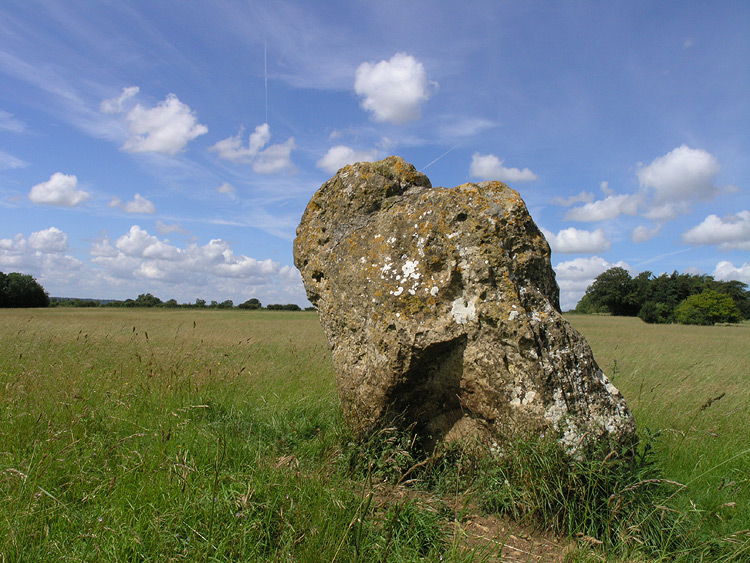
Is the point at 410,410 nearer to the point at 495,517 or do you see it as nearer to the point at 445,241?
the point at 495,517

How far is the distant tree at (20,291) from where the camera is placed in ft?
207

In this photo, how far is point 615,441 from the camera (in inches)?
139

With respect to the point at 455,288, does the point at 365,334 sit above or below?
below

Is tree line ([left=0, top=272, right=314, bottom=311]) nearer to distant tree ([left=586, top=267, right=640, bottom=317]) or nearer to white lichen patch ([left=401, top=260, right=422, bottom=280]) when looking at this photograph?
distant tree ([left=586, top=267, right=640, bottom=317])

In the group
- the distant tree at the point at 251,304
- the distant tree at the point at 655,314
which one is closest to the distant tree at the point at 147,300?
the distant tree at the point at 251,304

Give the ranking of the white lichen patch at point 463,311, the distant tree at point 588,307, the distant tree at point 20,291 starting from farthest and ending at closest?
the distant tree at point 588,307 < the distant tree at point 20,291 < the white lichen patch at point 463,311

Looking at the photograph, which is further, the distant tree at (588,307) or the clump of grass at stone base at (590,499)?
the distant tree at (588,307)

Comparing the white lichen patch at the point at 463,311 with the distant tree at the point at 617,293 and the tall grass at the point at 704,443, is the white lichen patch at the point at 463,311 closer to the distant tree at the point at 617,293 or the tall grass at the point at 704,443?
the tall grass at the point at 704,443

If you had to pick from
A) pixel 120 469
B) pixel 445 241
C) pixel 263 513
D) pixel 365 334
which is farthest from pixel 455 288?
pixel 120 469

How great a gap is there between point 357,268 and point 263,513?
2313mm

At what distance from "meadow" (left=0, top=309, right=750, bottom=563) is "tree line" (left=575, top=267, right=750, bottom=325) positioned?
5787 cm

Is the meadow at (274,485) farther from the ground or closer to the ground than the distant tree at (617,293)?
closer to the ground

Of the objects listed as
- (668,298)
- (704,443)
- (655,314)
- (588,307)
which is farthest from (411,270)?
(588,307)

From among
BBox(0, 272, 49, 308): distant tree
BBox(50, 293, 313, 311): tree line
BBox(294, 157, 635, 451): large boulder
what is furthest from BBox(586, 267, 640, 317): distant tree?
BBox(0, 272, 49, 308): distant tree
